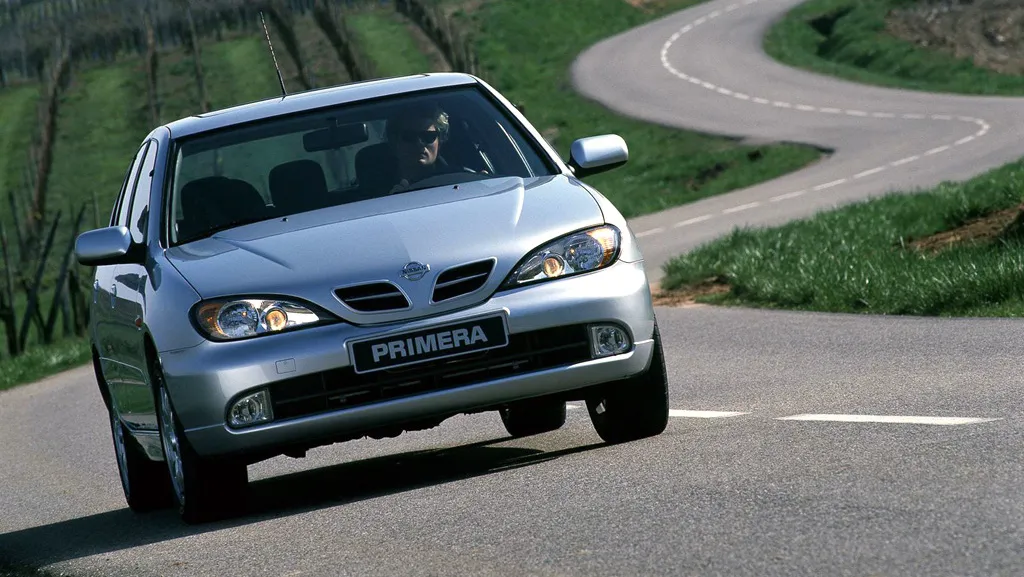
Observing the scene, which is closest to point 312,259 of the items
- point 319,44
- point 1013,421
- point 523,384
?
point 523,384

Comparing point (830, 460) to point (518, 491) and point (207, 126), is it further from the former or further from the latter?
point (207, 126)

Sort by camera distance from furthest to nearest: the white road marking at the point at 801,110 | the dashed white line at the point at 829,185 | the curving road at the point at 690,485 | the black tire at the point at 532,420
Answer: the dashed white line at the point at 829,185
the white road marking at the point at 801,110
the black tire at the point at 532,420
the curving road at the point at 690,485

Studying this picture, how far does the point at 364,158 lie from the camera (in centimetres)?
827

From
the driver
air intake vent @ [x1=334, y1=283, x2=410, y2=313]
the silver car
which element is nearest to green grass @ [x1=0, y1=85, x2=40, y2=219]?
the driver

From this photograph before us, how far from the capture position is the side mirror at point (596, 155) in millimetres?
8422

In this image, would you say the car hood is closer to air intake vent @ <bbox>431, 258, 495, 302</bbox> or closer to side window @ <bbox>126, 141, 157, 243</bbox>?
air intake vent @ <bbox>431, 258, 495, 302</bbox>

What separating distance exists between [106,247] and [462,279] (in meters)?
1.75

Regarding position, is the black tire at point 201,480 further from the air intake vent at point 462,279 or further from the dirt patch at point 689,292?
the dirt patch at point 689,292

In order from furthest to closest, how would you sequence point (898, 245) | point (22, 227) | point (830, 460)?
point (22, 227) < point (898, 245) < point (830, 460)

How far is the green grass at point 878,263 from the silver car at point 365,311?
494 centimetres

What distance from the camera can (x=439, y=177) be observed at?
8.18m

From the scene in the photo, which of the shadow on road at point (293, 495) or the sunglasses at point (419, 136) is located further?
the sunglasses at point (419, 136)

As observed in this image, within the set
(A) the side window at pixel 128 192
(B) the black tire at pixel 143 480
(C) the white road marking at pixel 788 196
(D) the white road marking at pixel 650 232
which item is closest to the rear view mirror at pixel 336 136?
(A) the side window at pixel 128 192

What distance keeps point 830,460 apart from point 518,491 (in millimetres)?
1159
